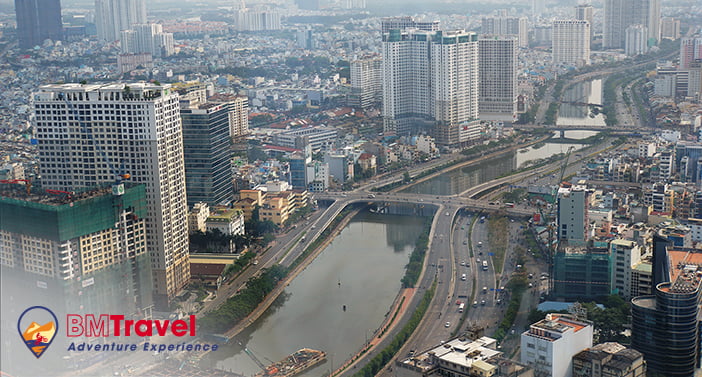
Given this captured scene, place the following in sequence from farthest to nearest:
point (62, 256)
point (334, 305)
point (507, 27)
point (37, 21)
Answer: point (507, 27) < point (37, 21) < point (334, 305) < point (62, 256)

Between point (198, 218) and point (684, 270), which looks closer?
point (684, 270)

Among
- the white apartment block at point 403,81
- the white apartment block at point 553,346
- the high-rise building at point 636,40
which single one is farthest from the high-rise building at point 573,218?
the high-rise building at point 636,40

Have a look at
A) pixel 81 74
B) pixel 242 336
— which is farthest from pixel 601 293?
pixel 81 74

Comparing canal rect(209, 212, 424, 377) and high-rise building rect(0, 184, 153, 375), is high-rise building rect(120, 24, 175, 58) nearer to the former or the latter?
canal rect(209, 212, 424, 377)

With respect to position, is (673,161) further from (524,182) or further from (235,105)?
(235,105)

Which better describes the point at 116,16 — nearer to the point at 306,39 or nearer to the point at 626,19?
→ the point at 306,39

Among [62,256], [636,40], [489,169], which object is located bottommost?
[489,169]

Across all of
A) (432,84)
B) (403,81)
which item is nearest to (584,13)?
(403,81)
